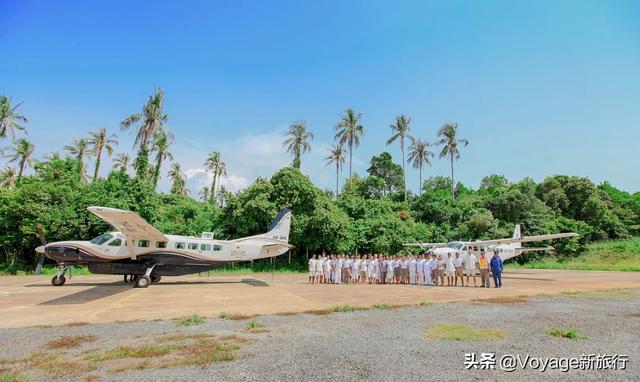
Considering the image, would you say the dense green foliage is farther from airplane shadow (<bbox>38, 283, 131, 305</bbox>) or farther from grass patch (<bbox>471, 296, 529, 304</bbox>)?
grass patch (<bbox>471, 296, 529, 304</bbox>)

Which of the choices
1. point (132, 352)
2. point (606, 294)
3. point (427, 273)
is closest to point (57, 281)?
point (132, 352)

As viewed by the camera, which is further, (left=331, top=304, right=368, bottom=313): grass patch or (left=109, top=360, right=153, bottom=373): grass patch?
(left=331, top=304, right=368, bottom=313): grass patch

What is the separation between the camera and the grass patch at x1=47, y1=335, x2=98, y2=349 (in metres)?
6.23

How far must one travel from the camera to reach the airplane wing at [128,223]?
42.8ft

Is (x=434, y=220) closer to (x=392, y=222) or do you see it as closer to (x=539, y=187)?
(x=392, y=222)

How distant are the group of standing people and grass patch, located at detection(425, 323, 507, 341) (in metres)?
10.6

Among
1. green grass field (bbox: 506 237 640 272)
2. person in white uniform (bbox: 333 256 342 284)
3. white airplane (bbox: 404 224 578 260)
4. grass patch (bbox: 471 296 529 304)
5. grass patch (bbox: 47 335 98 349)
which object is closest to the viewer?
grass patch (bbox: 47 335 98 349)

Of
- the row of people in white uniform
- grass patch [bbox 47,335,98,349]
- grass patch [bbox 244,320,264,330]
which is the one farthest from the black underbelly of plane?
grass patch [bbox 244,320,264,330]

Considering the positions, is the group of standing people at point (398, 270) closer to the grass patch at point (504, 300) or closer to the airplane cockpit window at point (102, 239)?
the grass patch at point (504, 300)

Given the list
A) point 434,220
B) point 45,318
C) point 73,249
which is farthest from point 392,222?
point 45,318

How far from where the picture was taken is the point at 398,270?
19.2 meters

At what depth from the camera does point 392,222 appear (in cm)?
3309

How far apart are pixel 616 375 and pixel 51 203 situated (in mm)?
34052

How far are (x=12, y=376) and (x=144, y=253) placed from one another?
13.0 metres
